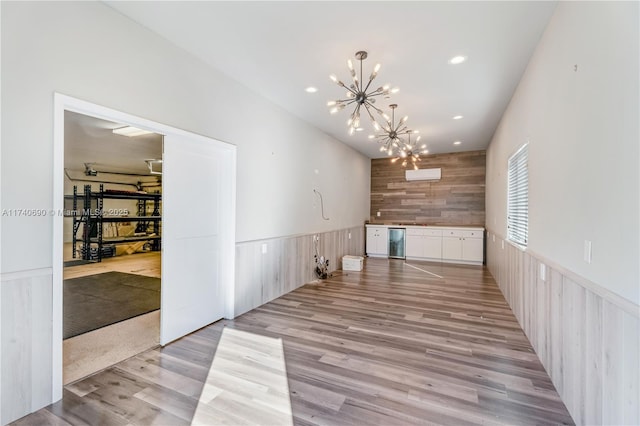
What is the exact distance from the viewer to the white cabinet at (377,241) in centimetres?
853

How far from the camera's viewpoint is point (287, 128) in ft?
16.1

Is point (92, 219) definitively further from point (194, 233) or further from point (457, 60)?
point (457, 60)

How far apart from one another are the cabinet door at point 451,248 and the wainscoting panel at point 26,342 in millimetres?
7655

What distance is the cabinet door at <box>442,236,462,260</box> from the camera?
304 inches

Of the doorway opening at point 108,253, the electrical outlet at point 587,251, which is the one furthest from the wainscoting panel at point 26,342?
the electrical outlet at point 587,251

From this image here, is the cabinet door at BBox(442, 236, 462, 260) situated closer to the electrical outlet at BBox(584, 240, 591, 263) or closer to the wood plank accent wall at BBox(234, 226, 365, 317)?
the wood plank accent wall at BBox(234, 226, 365, 317)

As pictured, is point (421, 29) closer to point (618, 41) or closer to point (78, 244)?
point (618, 41)

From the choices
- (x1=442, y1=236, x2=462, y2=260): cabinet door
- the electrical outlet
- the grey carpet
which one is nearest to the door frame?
the grey carpet

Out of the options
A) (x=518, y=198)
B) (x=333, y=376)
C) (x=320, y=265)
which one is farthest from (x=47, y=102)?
(x=518, y=198)

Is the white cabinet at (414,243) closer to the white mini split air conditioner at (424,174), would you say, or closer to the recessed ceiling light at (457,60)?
the white mini split air conditioner at (424,174)

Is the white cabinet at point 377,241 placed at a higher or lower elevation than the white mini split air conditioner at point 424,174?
lower

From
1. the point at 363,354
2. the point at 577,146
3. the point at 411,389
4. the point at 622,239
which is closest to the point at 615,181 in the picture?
the point at 622,239

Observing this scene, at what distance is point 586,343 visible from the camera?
1.77m

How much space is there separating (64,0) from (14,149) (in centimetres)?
113
